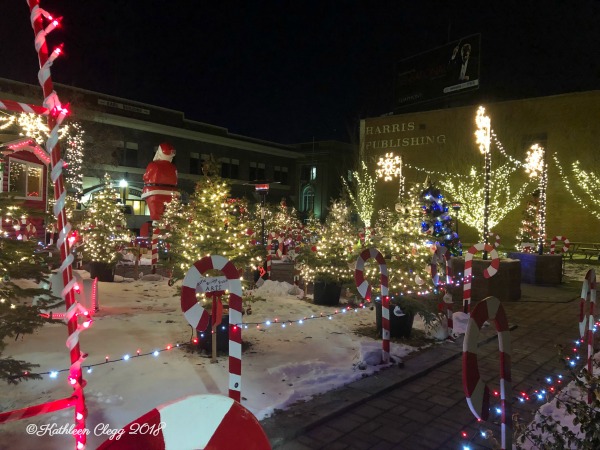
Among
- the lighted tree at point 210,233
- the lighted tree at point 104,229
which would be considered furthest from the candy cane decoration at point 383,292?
the lighted tree at point 104,229

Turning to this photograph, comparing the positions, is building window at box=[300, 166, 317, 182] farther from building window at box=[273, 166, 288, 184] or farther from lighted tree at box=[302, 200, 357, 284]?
lighted tree at box=[302, 200, 357, 284]

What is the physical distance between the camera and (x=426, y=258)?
27.6ft

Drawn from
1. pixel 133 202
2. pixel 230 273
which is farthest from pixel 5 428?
pixel 133 202

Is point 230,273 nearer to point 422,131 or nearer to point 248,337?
point 248,337

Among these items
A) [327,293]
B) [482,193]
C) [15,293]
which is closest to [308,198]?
[482,193]

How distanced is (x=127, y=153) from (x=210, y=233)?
35.4 m

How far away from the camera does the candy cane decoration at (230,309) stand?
424 centimetres

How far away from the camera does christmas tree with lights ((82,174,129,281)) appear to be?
13359mm

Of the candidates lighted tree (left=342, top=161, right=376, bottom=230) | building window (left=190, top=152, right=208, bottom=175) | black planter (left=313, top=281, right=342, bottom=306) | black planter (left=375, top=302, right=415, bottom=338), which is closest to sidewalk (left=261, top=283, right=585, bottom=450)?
black planter (left=375, top=302, right=415, bottom=338)

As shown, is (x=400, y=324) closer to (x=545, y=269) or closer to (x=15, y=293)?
(x=15, y=293)

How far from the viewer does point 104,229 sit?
13.9 m

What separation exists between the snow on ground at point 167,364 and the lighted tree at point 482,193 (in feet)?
→ 57.1

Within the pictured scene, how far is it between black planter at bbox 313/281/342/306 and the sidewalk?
336 centimetres

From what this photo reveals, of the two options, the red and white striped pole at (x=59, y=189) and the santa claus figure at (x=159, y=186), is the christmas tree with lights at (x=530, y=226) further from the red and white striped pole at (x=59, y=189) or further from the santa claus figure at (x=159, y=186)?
the red and white striped pole at (x=59, y=189)
